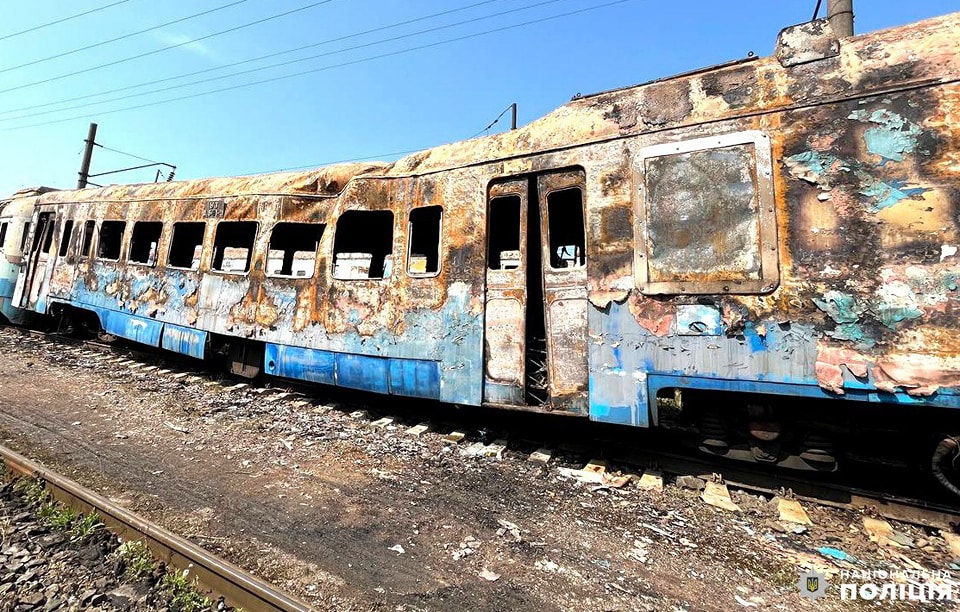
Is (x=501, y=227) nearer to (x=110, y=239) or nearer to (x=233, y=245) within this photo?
(x=233, y=245)

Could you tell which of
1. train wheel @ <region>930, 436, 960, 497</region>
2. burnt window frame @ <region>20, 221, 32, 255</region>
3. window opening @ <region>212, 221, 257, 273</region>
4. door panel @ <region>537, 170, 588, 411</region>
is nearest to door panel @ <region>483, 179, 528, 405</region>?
door panel @ <region>537, 170, 588, 411</region>

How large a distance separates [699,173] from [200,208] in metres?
8.01

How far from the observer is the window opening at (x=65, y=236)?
33.1 ft

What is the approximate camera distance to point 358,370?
5723 mm

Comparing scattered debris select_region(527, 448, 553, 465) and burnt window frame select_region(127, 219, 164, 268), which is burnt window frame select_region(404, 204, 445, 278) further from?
burnt window frame select_region(127, 219, 164, 268)

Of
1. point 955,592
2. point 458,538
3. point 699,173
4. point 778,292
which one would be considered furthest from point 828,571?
point 699,173

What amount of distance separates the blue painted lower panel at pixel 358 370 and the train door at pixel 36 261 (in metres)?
8.30

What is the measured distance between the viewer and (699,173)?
151 inches

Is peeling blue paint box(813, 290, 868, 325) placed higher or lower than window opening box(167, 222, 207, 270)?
lower

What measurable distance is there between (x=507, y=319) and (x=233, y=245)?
5.81m

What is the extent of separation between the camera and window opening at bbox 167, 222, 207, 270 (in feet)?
25.8

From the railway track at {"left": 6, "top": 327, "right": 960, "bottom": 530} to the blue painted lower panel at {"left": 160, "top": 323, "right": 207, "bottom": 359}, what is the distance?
0.80 meters

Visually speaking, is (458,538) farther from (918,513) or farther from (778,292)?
(918,513)

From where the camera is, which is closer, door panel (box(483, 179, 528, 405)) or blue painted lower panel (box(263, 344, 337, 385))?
door panel (box(483, 179, 528, 405))
